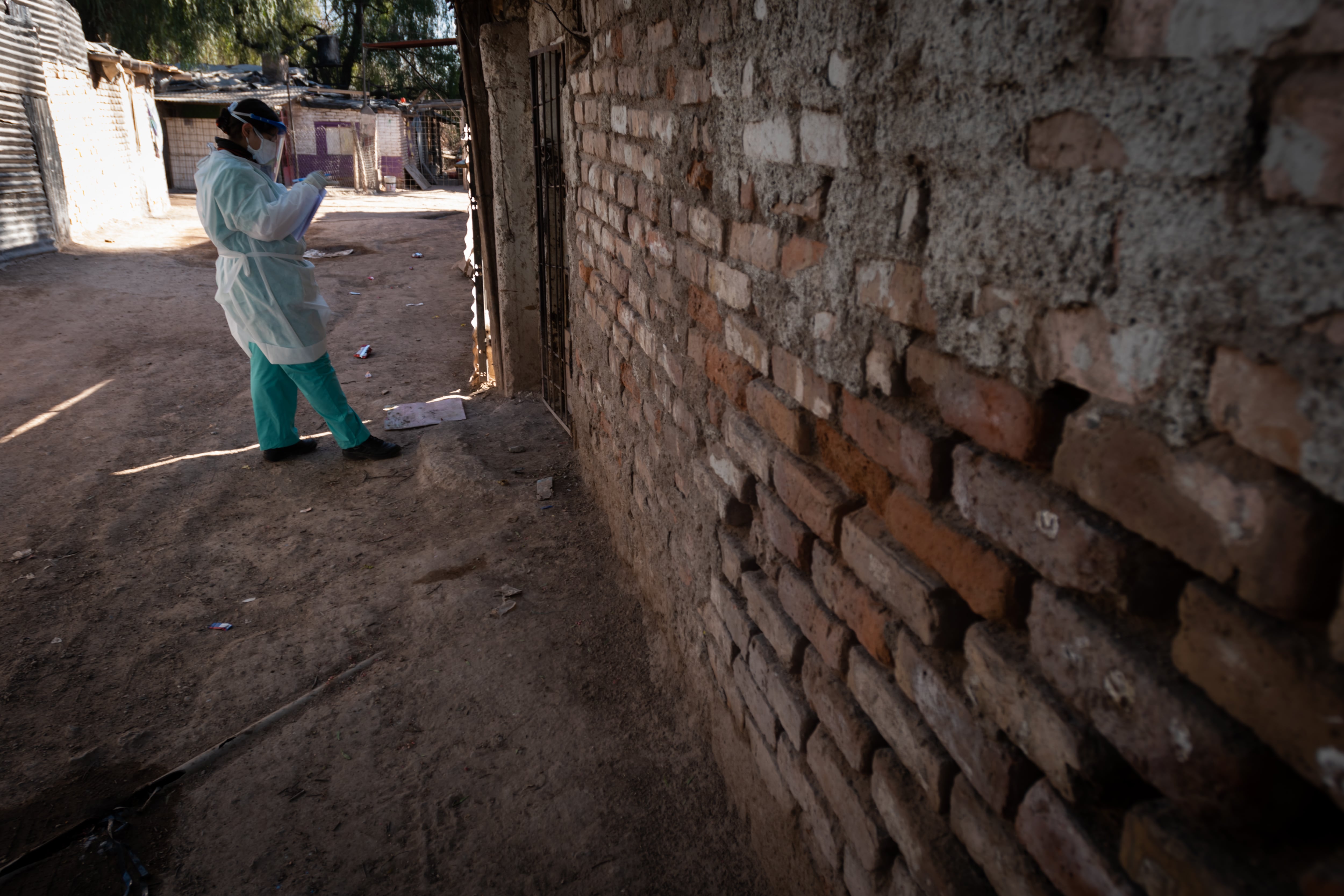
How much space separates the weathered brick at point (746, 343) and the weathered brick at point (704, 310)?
47 millimetres

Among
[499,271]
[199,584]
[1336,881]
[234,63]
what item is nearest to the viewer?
[1336,881]

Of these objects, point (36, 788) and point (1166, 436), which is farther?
point (36, 788)

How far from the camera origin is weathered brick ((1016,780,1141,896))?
85 cm

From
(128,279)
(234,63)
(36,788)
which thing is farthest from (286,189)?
(234,63)

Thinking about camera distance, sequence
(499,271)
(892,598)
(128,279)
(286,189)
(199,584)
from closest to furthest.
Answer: (892,598) < (199,584) < (286,189) < (499,271) < (128,279)

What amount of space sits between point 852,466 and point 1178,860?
0.72 meters

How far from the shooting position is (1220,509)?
0.70m

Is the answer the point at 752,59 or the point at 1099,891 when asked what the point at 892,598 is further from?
the point at 752,59

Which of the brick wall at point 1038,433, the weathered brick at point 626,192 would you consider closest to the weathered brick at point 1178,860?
the brick wall at point 1038,433

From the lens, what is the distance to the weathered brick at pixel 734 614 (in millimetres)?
1875

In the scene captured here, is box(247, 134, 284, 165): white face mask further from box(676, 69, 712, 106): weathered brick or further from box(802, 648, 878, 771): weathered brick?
box(802, 648, 878, 771): weathered brick

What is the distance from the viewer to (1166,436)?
0.74 meters

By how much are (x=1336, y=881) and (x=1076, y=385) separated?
471 mm

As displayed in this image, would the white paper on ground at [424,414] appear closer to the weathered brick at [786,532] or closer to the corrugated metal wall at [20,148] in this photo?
the weathered brick at [786,532]
